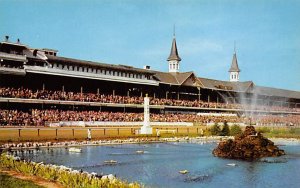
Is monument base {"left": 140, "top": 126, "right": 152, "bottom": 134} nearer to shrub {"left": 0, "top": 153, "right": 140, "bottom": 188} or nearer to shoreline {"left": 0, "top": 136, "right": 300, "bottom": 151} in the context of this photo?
shoreline {"left": 0, "top": 136, "right": 300, "bottom": 151}

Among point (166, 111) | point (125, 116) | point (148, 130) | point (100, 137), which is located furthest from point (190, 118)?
point (100, 137)

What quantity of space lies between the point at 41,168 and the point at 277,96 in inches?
3635

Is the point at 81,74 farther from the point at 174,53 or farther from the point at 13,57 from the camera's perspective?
the point at 174,53

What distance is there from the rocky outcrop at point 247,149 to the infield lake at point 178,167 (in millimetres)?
1154

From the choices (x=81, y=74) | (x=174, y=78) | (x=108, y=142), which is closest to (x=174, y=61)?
(x=174, y=78)

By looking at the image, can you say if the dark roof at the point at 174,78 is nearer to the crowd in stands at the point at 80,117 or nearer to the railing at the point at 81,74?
the railing at the point at 81,74

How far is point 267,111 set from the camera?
9962 centimetres

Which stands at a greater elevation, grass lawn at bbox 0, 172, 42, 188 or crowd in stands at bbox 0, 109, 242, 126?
crowd in stands at bbox 0, 109, 242, 126

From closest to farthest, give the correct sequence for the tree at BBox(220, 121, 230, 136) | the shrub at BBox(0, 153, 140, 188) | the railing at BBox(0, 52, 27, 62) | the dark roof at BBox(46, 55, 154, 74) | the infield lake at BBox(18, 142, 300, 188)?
the shrub at BBox(0, 153, 140, 188), the infield lake at BBox(18, 142, 300, 188), the railing at BBox(0, 52, 27, 62), the tree at BBox(220, 121, 230, 136), the dark roof at BBox(46, 55, 154, 74)

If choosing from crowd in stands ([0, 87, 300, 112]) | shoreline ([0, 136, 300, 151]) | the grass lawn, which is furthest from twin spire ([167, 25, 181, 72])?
the grass lawn

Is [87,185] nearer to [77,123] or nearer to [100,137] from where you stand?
[100,137]

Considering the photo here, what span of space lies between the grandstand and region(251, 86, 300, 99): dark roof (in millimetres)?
1088

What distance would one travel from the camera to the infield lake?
23.6m

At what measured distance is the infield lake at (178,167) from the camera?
77.3 ft
